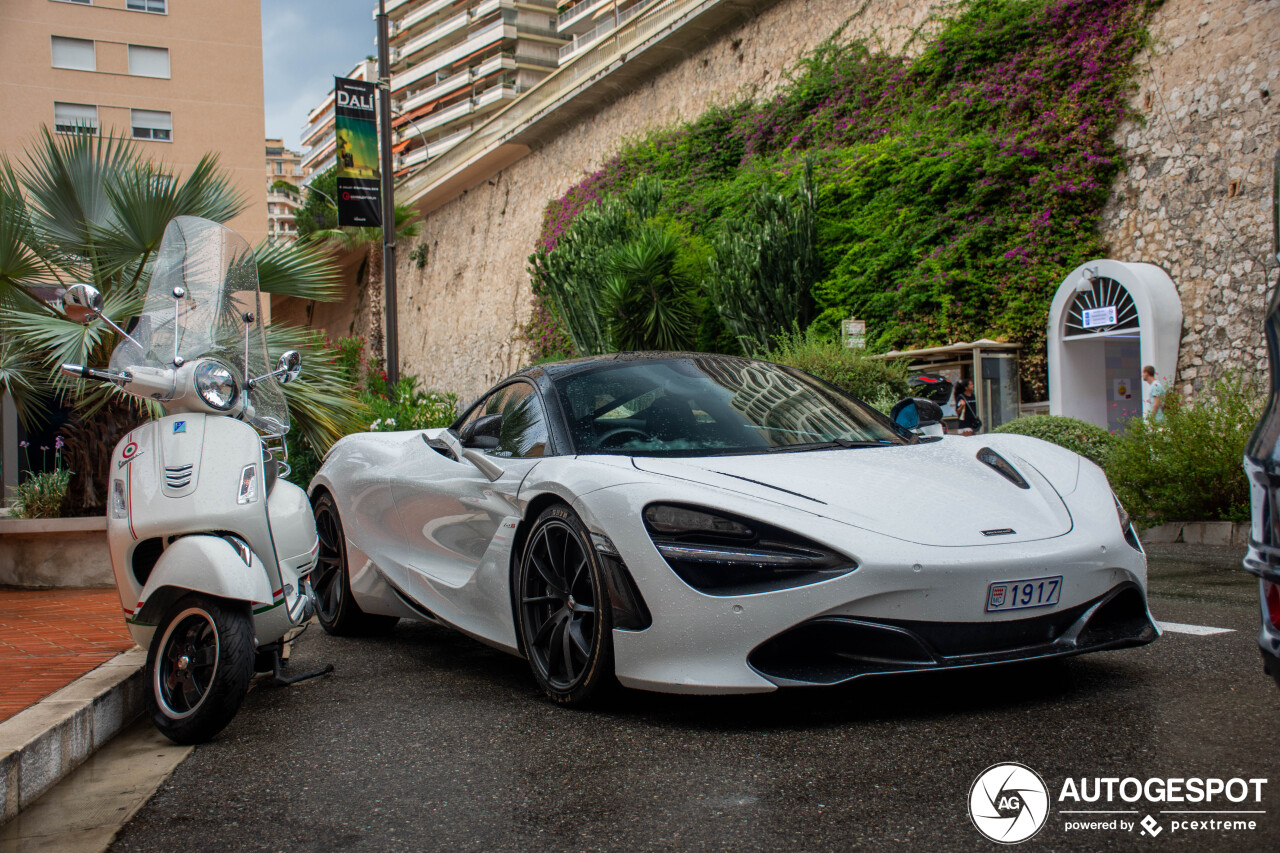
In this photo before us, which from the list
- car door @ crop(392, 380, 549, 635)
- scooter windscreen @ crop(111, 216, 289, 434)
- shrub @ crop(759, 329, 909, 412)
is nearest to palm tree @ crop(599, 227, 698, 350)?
shrub @ crop(759, 329, 909, 412)

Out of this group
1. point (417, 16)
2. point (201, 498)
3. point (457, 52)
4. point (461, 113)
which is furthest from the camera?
point (417, 16)

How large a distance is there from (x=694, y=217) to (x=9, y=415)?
44.5 ft

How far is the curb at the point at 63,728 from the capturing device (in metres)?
3.01

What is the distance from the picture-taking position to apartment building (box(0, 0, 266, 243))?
33.9m

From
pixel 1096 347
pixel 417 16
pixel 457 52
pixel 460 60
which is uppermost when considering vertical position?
pixel 417 16

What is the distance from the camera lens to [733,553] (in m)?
3.21

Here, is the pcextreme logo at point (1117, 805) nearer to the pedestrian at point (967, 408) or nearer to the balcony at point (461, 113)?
the pedestrian at point (967, 408)

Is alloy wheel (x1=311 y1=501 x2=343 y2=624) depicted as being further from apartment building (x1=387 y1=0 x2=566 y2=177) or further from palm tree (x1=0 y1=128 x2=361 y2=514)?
apartment building (x1=387 y1=0 x2=566 y2=177)

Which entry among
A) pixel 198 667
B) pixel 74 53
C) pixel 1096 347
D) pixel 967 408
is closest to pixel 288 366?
pixel 198 667

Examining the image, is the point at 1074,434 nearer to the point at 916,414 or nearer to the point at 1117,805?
the point at 916,414

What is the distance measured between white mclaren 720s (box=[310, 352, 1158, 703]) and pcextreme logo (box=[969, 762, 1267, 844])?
551mm

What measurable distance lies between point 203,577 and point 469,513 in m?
1.11

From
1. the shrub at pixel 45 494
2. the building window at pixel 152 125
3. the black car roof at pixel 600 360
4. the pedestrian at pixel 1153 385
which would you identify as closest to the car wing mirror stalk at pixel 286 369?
the black car roof at pixel 600 360

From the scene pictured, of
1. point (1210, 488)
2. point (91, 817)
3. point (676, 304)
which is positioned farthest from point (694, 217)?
point (91, 817)
